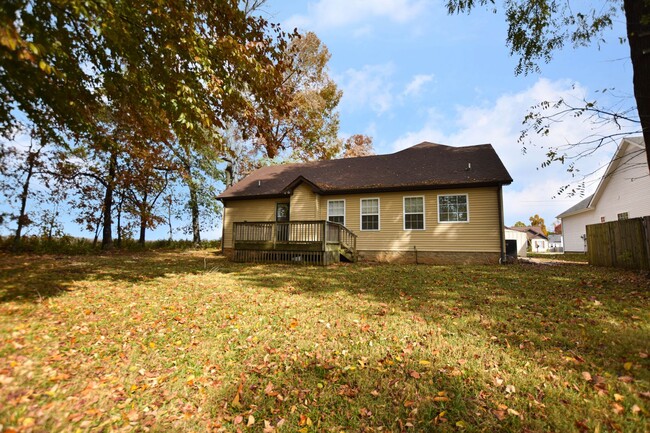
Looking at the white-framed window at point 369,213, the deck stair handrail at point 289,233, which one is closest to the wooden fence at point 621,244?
the white-framed window at point 369,213

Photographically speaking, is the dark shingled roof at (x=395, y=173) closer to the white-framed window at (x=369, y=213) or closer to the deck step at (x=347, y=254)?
the white-framed window at (x=369, y=213)

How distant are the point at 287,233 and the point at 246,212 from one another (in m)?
5.75

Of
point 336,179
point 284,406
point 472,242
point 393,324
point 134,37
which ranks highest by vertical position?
point 134,37

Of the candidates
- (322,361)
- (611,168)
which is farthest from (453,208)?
(611,168)

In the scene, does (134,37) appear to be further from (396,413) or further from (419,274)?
(419,274)

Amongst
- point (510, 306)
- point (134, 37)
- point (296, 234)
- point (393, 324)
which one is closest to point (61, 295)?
point (134, 37)

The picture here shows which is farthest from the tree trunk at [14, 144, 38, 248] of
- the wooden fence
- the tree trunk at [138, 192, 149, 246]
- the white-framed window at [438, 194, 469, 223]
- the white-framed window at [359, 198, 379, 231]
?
the wooden fence

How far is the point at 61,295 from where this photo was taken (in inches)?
244

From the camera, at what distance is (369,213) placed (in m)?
15.3

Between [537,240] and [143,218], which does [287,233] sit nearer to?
[143,218]

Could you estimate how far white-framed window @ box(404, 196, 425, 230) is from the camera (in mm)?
14457

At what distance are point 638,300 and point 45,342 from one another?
1094cm

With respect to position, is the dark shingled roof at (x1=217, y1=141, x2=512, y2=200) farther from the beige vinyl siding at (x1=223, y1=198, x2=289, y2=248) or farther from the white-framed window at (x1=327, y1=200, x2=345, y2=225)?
the white-framed window at (x1=327, y1=200, x2=345, y2=225)

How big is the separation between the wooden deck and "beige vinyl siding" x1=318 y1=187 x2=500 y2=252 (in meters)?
1.78
